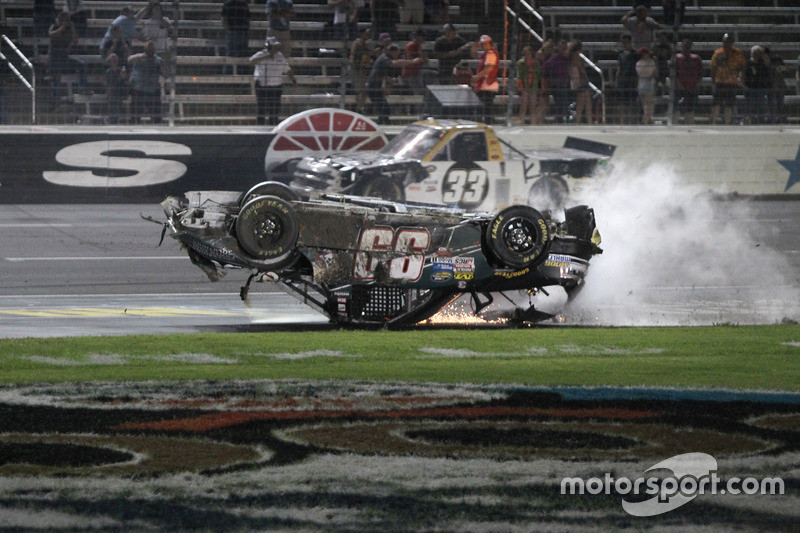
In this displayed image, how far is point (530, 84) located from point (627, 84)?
1850 mm

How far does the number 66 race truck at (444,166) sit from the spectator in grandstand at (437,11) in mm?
2440

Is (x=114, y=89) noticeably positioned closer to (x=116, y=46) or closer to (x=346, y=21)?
(x=116, y=46)

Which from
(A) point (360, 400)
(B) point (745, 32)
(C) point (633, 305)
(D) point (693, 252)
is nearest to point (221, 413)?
(A) point (360, 400)

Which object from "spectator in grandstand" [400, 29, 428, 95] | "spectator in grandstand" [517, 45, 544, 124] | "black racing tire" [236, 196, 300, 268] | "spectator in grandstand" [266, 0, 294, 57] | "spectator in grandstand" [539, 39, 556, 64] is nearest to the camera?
"black racing tire" [236, 196, 300, 268]

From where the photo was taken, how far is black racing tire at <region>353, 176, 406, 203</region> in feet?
55.6

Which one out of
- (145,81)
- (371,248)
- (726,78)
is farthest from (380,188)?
(726,78)

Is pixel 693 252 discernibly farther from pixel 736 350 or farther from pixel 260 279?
pixel 260 279

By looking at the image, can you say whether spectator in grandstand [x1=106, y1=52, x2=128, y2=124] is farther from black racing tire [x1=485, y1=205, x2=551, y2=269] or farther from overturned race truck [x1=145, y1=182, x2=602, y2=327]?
black racing tire [x1=485, y1=205, x2=551, y2=269]

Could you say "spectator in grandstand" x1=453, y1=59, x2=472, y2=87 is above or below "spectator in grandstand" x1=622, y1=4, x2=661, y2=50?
below

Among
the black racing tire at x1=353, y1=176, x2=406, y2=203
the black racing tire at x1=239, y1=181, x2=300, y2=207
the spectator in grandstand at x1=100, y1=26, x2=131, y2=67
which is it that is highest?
the spectator in grandstand at x1=100, y1=26, x2=131, y2=67

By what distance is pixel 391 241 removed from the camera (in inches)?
402

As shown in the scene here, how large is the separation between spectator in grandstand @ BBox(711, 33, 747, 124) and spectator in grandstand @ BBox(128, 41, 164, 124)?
31.3 feet

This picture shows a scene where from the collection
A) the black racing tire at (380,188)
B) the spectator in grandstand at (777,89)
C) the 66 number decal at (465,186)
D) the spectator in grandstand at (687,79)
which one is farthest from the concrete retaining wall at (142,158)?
the spectator in grandstand at (777,89)

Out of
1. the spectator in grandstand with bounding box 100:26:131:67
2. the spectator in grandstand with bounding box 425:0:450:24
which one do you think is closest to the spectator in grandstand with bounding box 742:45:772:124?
the spectator in grandstand with bounding box 425:0:450:24
